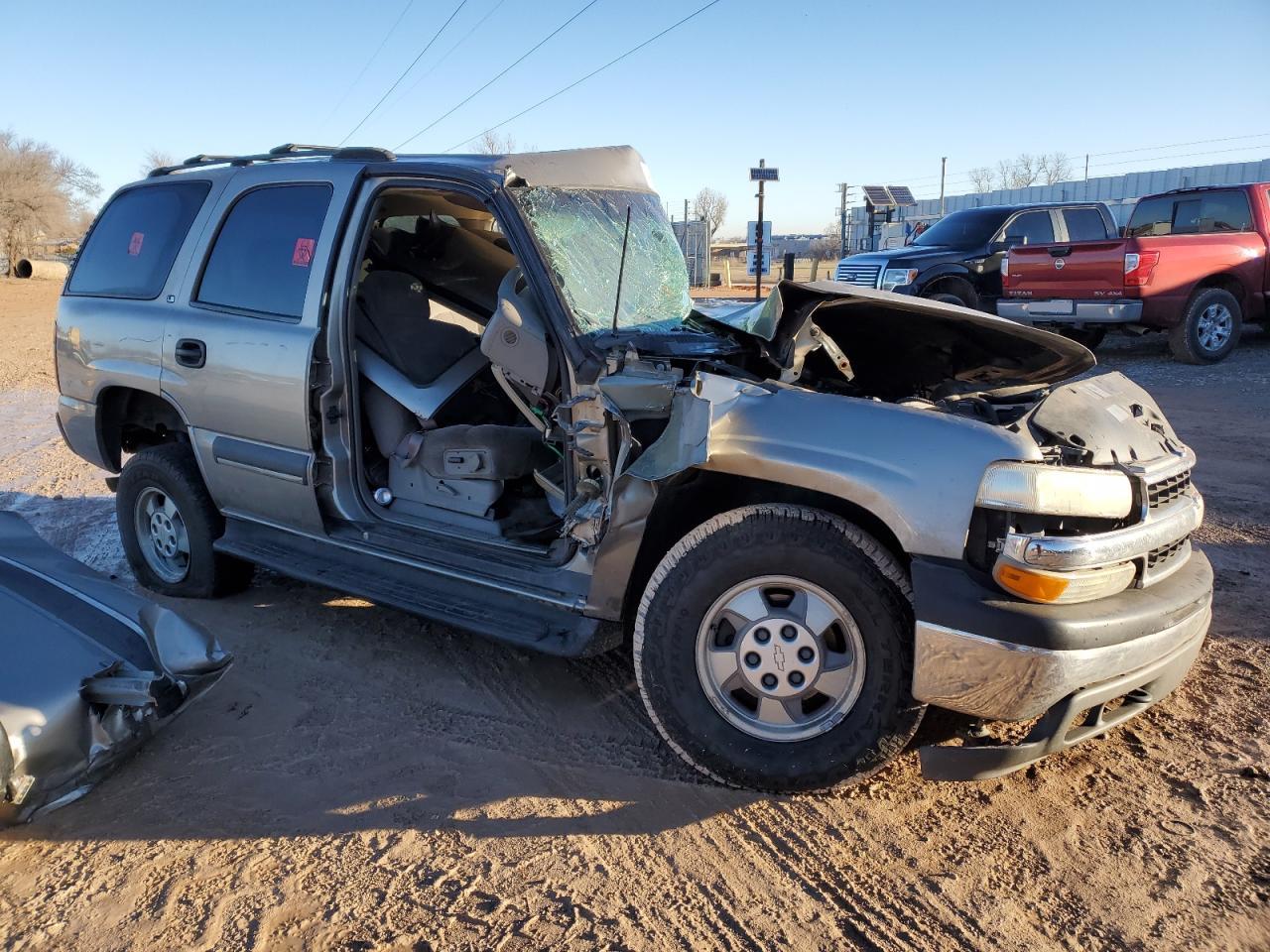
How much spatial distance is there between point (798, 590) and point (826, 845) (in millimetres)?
780

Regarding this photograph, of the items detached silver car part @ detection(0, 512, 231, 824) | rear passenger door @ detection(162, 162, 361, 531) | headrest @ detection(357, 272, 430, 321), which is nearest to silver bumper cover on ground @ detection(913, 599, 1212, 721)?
detached silver car part @ detection(0, 512, 231, 824)

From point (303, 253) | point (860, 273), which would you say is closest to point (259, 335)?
point (303, 253)

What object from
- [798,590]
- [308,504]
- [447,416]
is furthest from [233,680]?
[798,590]

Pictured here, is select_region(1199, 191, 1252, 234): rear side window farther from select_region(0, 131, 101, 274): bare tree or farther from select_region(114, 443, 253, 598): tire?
select_region(0, 131, 101, 274): bare tree

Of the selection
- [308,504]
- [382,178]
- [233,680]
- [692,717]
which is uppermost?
[382,178]

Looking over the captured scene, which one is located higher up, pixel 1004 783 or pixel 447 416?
pixel 447 416

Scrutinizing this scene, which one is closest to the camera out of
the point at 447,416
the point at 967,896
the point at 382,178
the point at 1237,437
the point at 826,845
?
the point at 967,896

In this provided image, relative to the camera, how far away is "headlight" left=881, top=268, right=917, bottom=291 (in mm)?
13852

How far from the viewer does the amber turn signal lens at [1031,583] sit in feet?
8.93

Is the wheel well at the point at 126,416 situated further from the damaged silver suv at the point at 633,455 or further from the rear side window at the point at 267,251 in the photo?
the rear side window at the point at 267,251

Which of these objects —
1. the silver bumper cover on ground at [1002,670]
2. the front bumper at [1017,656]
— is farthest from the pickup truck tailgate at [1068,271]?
the silver bumper cover on ground at [1002,670]

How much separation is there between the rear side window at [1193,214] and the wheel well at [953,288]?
7.14 ft

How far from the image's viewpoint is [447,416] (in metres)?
4.68

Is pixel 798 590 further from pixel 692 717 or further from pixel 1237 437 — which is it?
pixel 1237 437
